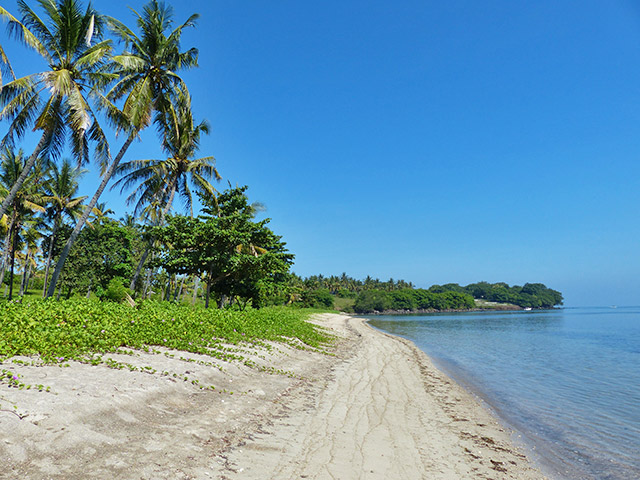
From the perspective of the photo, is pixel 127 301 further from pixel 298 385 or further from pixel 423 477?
pixel 423 477

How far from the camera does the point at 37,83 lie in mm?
14492

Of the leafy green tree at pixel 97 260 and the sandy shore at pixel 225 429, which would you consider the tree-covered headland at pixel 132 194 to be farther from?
the leafy green tree at pixel 97 260

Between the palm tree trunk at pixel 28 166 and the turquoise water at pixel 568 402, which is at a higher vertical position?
the palm tree trunk at pixel 28 166

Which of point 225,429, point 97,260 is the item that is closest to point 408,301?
point 97,260

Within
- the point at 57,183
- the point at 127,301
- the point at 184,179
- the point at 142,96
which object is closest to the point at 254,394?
the point at 127,301

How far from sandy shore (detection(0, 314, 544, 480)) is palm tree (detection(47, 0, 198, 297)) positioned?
1252 cm

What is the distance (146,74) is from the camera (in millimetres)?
18328

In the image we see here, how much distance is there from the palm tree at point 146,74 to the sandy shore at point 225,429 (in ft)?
41.1

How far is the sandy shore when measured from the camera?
4043 millimetres

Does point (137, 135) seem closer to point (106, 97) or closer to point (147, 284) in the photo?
point (106, 97)

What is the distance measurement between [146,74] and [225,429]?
59.9 ft

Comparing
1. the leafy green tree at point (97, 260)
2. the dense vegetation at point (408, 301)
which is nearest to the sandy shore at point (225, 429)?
the leafy green tree at point (97, 260)

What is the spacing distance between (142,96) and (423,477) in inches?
713

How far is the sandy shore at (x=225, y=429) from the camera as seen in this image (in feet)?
13.3
